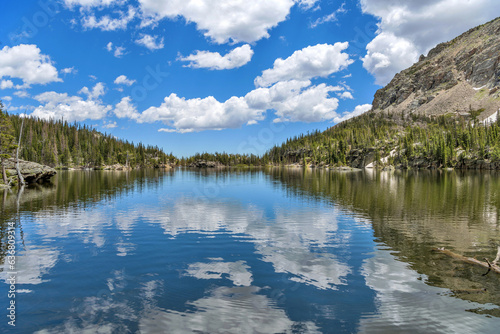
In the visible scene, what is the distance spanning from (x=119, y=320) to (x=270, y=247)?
11010 mm

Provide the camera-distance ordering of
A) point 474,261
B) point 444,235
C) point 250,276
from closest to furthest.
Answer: point 250,276
point 474,261
point 444,235

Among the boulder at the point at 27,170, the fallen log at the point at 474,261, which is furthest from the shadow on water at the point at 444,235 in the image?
the boulder at the point at 27,170

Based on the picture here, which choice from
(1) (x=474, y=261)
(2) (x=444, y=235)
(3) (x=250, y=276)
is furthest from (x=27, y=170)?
(1) (x=474, y=261)

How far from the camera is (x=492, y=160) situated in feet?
475

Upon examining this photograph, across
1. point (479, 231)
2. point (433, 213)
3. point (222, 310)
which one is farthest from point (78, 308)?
point (433, 213)

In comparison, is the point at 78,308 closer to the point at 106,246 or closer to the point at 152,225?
the point at 106,246

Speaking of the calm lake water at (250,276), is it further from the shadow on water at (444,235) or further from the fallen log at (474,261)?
the fallen log at (474,261)

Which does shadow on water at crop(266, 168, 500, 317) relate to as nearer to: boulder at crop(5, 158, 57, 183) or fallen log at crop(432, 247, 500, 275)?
fallen log at crop(432, 247, 500, 275)

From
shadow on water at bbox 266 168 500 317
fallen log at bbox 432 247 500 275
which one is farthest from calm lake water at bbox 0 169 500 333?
fallen log at bbox 432 247 500 275

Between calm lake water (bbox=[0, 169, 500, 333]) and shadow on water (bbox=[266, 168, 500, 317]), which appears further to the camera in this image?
shadow on water (bbox=[266, 168, 500, 317])

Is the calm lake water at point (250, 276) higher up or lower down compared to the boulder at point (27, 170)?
lower down

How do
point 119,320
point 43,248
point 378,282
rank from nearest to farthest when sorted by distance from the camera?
point 119,320 < point 378,282 < point 43,248

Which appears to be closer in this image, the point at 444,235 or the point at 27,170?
the point at 444,235

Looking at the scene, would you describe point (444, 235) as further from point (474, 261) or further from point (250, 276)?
point (250, 276)
